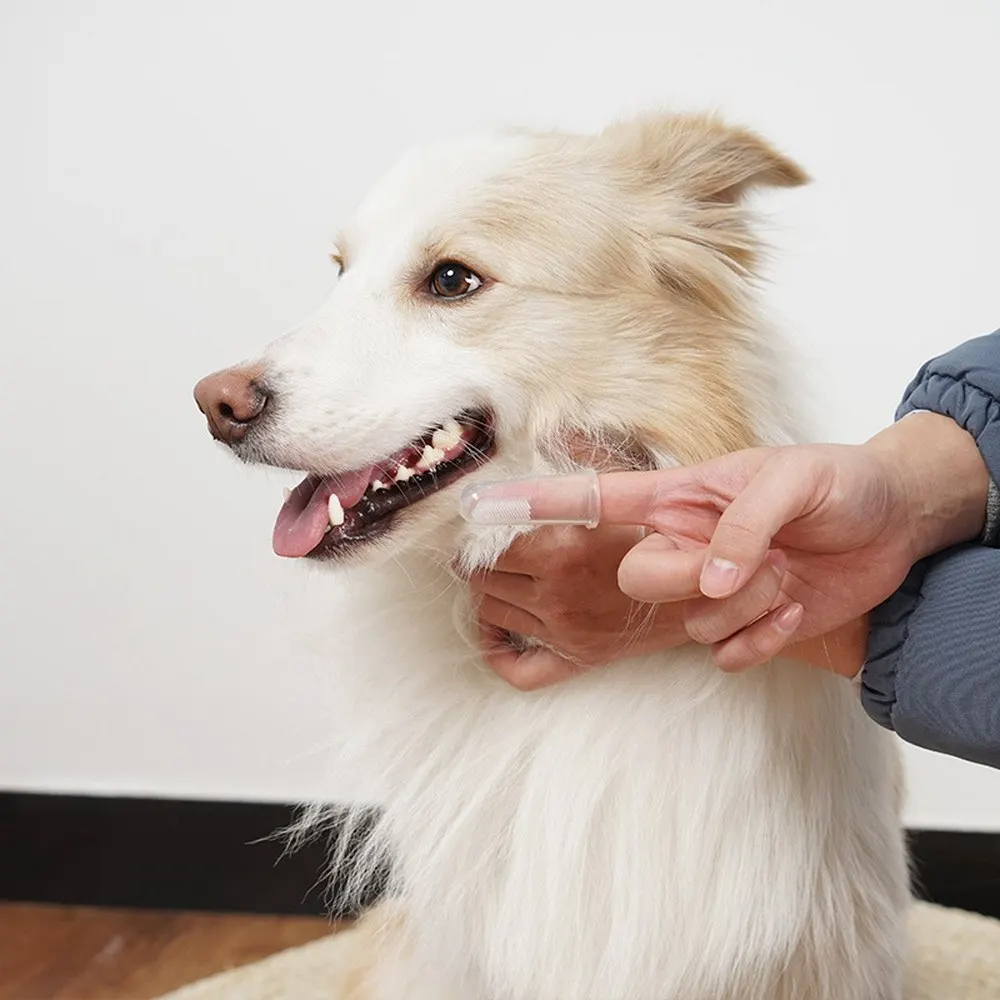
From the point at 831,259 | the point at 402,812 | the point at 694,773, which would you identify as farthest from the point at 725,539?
the point at 831,259

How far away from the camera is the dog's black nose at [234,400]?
109 centimetres

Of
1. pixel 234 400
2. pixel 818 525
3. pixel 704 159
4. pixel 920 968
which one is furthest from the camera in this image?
pixel 920 968

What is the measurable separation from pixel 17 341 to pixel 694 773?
1.71m

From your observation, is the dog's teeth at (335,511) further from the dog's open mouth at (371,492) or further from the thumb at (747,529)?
the thumb at (747,529)

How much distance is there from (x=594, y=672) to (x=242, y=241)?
4.29ft

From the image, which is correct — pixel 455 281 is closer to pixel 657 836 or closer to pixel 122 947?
pixel 657 836

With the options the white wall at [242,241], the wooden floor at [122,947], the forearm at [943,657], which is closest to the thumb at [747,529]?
the forearm at [943,657]

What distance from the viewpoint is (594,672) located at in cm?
125

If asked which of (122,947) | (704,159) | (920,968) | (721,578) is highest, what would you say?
(704,159)

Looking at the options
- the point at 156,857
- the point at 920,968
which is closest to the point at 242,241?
the point at 156,857

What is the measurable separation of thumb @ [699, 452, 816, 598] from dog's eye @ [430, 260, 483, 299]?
433 millimetres

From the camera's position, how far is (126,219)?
2242 millimetres

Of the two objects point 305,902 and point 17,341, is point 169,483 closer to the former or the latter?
point 17,341

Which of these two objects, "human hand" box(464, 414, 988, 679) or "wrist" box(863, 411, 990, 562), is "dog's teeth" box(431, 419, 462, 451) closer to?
"human hand" box(464, 414, 988, 679)
